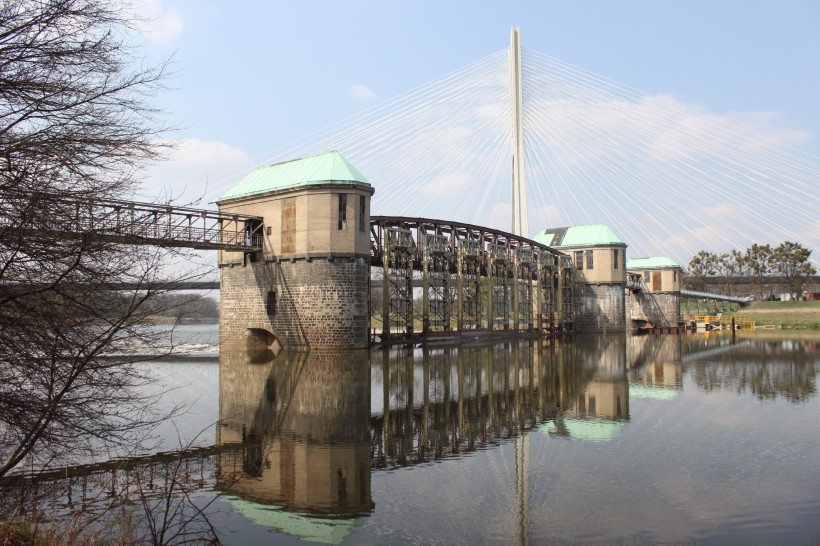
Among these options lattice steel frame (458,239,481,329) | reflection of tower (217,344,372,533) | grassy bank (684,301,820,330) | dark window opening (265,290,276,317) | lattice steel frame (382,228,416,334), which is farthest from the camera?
grassy bank (684,301,820,330)

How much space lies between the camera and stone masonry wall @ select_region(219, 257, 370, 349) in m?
35.6

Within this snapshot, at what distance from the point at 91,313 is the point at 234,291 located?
34.4 m

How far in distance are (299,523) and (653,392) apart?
16.0m

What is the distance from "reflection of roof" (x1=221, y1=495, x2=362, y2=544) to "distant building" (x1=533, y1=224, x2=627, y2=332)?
220 feet

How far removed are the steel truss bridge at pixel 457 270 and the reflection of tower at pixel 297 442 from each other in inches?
737

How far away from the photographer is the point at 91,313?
727cm

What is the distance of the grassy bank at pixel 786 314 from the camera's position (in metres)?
81.7

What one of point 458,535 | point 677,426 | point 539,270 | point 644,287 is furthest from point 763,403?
point 644,287

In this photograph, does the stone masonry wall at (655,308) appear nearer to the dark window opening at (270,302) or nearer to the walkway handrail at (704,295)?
the walkway handrail at (704,295)

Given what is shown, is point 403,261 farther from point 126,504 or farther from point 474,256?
point 126,504

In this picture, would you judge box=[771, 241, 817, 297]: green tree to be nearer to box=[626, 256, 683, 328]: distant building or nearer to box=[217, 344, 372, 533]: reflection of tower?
box=[626, 256, 683, 328]: distant building

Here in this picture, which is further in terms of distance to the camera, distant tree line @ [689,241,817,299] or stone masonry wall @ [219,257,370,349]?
distant tree line @ [689,241,817,299]

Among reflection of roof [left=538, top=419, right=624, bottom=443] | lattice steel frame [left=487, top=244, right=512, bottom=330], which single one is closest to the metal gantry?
reflection of roof [left=538, top=419, right=624, bottom=443]

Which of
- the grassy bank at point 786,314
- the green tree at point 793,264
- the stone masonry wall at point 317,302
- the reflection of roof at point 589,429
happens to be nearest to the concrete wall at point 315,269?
the stone masonry wall at point 317,302
